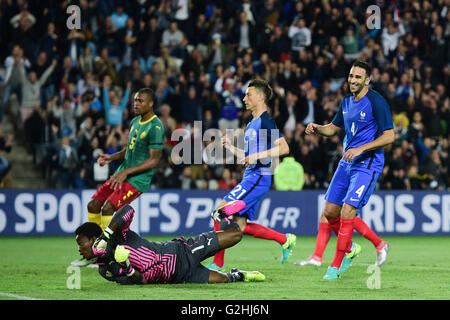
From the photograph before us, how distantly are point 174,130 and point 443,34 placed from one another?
27.7 feet

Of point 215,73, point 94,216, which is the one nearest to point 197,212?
point 215,73

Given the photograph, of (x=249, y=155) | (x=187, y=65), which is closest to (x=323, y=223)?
(x=249, y=155)

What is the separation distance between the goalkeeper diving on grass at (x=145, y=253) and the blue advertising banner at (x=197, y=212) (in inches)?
318

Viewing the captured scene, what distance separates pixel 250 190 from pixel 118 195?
1.86 m

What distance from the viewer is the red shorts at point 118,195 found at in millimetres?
11344

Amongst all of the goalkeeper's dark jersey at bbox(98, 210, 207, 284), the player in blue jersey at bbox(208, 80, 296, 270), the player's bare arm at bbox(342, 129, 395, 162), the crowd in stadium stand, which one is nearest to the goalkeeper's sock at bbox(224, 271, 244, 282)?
the goalkeeper's dark jersey at bbox(98, 210, 207, 284)

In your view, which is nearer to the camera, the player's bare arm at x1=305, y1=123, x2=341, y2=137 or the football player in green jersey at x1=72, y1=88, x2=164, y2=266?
the player's bare arm at x1=305, y1=123, x2=341, y2=137

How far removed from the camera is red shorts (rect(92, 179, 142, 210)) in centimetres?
1134

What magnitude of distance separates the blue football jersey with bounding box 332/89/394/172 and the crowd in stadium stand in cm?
850

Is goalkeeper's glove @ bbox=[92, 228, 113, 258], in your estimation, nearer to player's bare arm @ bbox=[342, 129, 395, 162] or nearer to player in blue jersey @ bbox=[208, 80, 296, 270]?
player in blue jersey @ bbox=[208, 80, 296, 270]

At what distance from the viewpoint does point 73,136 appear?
1931 cm

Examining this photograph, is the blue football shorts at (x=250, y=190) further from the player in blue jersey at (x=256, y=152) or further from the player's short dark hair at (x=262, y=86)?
the player's short dark hair at (x=262, y=86)

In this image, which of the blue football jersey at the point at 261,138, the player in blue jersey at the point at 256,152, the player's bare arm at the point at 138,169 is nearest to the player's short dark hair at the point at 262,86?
the player in blue jersey at the point at 256,152

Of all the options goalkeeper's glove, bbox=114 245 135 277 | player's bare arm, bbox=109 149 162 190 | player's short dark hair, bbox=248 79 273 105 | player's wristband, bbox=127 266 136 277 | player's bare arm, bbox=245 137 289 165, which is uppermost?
player's short dark hair, bbox=248 79 273 105
